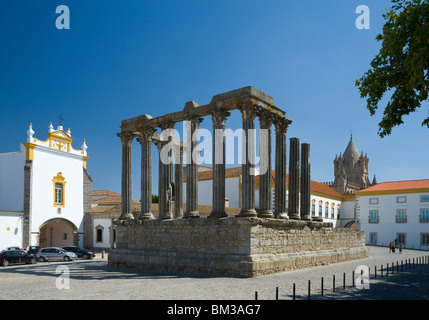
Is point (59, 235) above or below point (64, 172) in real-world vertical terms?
below

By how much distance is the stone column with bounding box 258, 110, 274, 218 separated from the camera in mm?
17078

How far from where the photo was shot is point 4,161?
3316 cm

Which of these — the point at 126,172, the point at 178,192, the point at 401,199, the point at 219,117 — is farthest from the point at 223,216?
the point at 401,199

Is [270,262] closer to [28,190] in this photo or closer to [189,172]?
[189,172]

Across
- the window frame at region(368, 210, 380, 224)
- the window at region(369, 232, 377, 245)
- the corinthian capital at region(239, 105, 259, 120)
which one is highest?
the corinthian capital at region(239, 105, 259, 120)

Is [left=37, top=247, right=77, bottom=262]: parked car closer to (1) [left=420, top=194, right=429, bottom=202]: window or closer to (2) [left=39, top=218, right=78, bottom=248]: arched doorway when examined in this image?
(2) [left=39, top=218, right=78, bottom=248]: arched doorway

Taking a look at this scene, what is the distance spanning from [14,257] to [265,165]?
54.6 feet

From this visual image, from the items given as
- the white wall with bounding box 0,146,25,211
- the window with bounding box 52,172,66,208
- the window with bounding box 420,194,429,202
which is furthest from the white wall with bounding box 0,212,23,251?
the window with bounding box 420,194,429,202

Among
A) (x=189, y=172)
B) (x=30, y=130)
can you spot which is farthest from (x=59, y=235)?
(x=189, y=172)

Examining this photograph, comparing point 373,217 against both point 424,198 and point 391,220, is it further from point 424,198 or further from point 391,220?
point 424,198

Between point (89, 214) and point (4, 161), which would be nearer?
point (4, 161)

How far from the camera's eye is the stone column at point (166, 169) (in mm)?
20266
